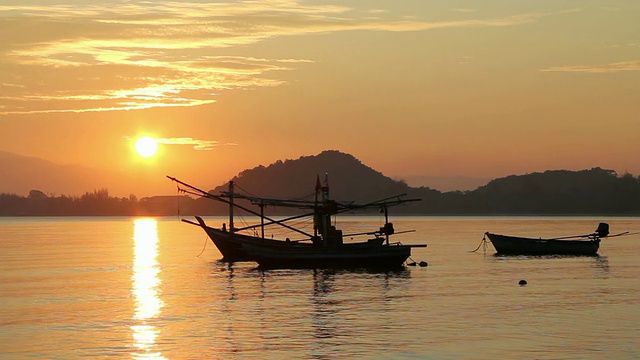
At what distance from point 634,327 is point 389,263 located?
104 feet

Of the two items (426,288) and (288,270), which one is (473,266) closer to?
(288,270)

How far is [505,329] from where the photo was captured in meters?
39.6

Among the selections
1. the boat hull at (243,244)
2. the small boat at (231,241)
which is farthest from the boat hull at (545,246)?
the small boat at (231,241)

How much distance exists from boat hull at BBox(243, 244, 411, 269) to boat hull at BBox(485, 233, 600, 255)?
2667 cm

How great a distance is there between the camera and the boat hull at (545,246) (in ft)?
304

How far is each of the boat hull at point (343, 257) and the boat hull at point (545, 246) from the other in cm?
2667

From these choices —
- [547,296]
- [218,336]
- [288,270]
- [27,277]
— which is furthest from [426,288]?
[27,277]

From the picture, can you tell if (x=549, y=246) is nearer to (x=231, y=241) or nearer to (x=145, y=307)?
(x=231, y=241)

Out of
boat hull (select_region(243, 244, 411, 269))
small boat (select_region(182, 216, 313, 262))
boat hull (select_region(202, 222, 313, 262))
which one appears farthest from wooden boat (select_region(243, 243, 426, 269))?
small boat (select_region(182, 216, 313, 262))

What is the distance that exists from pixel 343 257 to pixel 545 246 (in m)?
32.6

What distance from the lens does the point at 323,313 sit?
150ft

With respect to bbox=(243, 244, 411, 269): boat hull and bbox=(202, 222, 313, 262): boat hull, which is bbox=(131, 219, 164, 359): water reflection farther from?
bbox=(243, 244, 411, 269): boat hull

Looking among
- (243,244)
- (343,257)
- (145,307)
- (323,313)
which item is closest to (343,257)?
(343,257)

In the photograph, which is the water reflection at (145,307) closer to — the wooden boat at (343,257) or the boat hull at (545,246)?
the wooden boat at (343,257)
